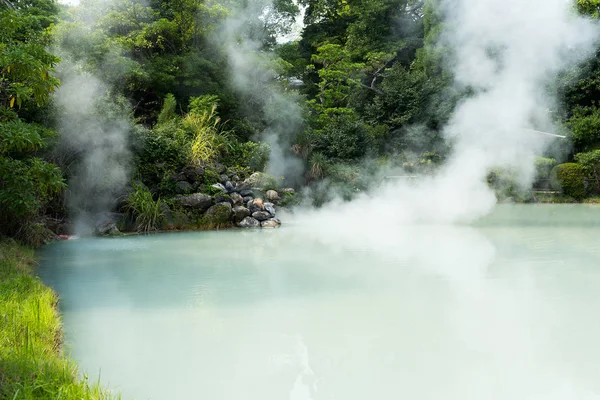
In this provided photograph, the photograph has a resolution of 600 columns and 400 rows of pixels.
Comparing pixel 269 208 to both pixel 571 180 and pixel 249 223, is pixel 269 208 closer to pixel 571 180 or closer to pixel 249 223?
pixel 249 223

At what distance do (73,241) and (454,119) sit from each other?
12.9 m

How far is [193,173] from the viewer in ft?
37.6

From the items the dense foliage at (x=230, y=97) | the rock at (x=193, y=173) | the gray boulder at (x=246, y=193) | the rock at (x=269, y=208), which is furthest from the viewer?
the gray boulder at (x=246, y=193)

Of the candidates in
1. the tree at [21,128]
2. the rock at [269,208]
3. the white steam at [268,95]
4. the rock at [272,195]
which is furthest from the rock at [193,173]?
the tree at [21,128]

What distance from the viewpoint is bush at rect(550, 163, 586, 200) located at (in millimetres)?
16438

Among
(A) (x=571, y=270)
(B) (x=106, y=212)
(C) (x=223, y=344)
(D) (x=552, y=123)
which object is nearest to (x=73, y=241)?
(B) (x=106, y=212)

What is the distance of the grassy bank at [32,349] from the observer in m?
2.56

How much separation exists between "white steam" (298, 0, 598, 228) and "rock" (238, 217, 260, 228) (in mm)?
1576

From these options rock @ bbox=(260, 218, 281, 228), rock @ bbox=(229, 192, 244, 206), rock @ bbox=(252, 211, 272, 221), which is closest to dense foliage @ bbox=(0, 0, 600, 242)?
rock @ bbox=(229, 192, 244, 206)

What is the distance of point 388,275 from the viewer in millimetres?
6020

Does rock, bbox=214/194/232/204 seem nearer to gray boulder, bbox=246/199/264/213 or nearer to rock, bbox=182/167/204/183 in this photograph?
gray boulder, bbox=246/199/264/213

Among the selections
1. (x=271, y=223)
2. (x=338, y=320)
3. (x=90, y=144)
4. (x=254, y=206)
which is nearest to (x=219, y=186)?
(x=254, y=206)

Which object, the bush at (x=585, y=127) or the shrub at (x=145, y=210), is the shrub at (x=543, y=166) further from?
the shrub at (x=145, y=210)

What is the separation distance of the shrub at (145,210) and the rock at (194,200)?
0.55 m
